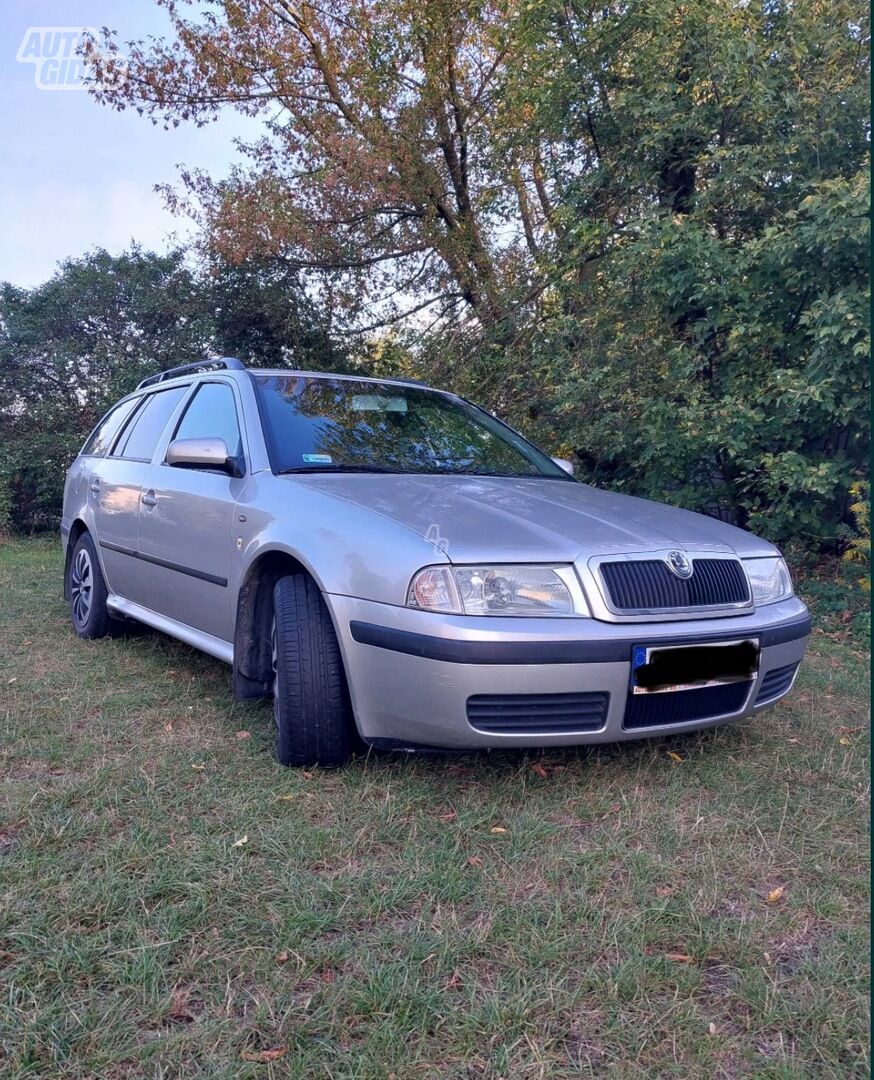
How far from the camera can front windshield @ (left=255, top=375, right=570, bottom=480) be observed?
139 inches

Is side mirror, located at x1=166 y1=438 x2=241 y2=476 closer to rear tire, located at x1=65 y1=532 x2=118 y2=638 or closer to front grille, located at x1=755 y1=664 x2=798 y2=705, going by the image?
rear tire, located at x1=65 y1=532 x2=118 y2=638

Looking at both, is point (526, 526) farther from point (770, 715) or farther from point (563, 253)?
point (563, 253)

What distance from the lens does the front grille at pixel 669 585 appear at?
105 inches

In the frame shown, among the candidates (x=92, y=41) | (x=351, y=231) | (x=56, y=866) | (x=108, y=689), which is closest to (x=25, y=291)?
(x=92, y=41)

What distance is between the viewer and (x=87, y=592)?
202 inches

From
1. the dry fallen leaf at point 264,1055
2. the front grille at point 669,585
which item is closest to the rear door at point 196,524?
the front grille at point 669,585

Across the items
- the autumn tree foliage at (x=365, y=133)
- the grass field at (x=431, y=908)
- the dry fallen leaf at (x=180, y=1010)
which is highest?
the autumn tree foliage at (x=365, y=133)

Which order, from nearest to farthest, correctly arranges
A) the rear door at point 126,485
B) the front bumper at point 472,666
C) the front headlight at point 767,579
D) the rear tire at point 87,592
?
the front bumper at point 472,666
the front headlight at point 767,579
the rear door at point 126,485
the rear tire at point 87,592

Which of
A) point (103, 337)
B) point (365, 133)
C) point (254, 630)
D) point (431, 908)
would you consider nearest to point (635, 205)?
point (365, 133)

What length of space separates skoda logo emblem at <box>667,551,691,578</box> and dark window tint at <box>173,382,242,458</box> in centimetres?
184

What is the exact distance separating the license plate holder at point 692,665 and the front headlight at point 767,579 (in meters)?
0.28

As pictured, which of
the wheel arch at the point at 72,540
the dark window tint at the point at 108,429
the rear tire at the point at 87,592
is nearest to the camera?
the rear tire at the point at 87,592

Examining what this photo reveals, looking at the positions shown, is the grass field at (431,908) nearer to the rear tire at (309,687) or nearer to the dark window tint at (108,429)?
the rear tire at (309,687)

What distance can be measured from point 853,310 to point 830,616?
6.62 ft
